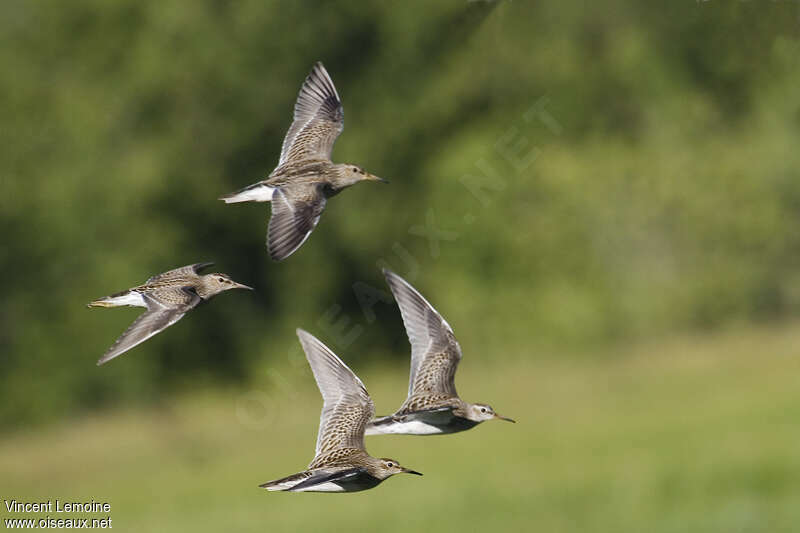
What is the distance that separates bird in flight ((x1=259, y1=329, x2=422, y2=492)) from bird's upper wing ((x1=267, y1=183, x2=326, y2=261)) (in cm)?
55

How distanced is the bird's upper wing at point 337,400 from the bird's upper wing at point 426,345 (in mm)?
330

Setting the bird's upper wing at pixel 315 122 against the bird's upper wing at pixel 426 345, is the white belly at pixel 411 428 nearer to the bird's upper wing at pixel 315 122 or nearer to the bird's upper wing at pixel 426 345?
the bird's upper wing at pixel 426 345

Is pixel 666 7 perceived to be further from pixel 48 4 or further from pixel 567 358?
pixel 48 4

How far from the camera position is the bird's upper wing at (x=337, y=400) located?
25.6 feet

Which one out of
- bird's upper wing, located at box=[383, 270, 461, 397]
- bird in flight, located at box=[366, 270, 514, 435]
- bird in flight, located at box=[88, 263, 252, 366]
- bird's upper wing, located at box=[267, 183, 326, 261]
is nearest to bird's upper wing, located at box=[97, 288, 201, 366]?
bird in flight, located at box=[88, 263, 252, 366]

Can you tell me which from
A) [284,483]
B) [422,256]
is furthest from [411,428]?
[422,256]

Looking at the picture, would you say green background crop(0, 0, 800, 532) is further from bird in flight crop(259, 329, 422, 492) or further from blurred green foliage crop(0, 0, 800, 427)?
bird in flight crop(259, 329, 422, 492)

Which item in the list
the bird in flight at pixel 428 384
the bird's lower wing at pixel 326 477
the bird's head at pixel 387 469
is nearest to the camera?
the bird's lower wing at pixel 326 477

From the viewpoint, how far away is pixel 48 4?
1121 inches

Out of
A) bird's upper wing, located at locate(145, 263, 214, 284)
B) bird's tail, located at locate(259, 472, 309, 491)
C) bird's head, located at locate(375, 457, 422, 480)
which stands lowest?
bird's tail, located at locate(259, 472, 309, 491)

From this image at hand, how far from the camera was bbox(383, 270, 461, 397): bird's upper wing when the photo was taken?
821cm

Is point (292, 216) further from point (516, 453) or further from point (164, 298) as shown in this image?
point (516, 453)

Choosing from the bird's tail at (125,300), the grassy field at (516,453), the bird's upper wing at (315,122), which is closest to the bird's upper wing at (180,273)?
the bird's tail at (125,300)
